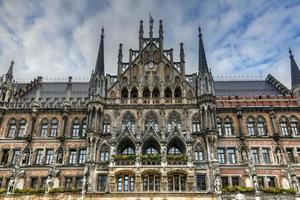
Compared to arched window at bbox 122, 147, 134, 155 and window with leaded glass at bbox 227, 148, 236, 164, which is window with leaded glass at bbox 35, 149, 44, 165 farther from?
window with leaded glass at bbox 227, 148, 236, 164

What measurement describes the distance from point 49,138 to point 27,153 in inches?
135

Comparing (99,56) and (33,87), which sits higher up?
(99,56)

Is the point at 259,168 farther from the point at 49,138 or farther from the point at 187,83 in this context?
the point at 49,138

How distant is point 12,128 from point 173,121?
23352 millimetres

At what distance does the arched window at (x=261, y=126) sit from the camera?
40619 mm

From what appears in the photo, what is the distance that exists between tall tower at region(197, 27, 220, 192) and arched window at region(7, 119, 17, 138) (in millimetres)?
26724

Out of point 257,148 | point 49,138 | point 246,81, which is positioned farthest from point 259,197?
point 49,138

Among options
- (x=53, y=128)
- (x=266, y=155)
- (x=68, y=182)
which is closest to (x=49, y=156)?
(x=53, y=128)

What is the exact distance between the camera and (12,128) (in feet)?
138

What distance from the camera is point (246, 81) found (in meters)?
51.7

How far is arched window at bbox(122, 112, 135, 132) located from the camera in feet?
132

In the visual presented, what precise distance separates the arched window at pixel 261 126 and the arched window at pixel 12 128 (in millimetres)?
34741

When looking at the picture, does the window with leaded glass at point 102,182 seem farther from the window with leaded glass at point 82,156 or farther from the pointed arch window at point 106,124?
the pointed arch window at point 106,124

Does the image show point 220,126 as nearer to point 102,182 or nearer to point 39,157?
point 102,182
